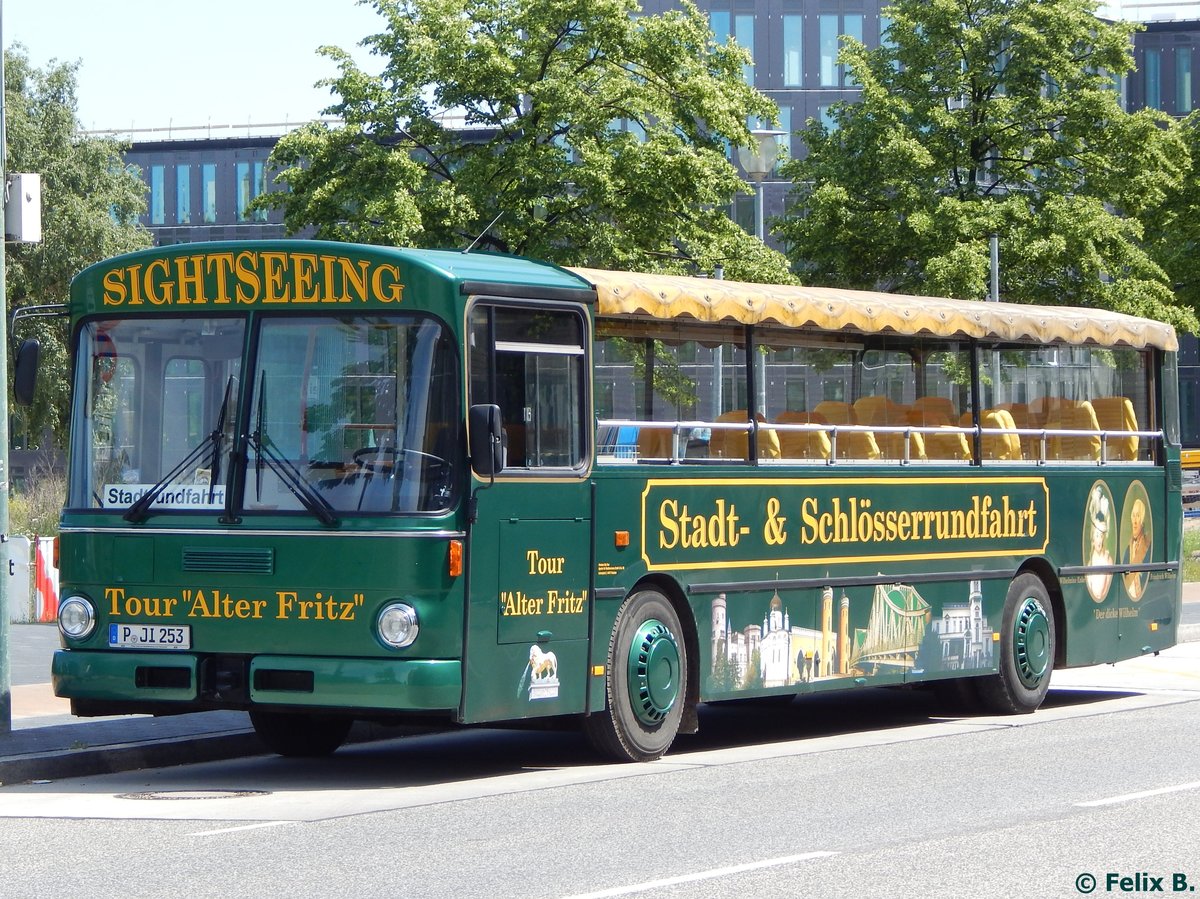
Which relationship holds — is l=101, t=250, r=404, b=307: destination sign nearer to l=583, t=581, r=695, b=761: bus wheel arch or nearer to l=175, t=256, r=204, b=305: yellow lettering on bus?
l=175, t=256, r=204, b=305: yellow lettering on bus

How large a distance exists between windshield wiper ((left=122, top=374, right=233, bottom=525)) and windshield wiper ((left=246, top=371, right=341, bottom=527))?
0.20 metres

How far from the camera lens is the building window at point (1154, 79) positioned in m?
75.4

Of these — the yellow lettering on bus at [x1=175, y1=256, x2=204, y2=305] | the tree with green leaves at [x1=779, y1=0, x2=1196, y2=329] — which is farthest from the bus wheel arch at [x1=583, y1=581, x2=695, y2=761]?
the tree with green leaves at [x1=779, y1=0, x2=1196, y2=329]

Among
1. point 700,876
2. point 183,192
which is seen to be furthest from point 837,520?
point 183,192

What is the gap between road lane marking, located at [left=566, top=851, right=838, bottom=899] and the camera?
7500mm

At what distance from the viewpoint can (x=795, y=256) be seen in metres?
43.5

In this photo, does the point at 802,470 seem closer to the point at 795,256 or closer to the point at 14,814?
the point at 14,814

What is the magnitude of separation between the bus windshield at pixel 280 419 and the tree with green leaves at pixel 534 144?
22.5 m

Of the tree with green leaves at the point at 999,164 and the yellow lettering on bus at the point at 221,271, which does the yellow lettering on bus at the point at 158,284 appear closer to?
the yellow lettering on bus at the point at 221,271

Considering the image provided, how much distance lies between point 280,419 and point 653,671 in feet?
9.20

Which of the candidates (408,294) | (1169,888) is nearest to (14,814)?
(408,294)

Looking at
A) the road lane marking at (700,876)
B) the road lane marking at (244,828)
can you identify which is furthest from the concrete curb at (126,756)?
the road lane marking at (700,876)

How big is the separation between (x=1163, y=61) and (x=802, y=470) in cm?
6630
